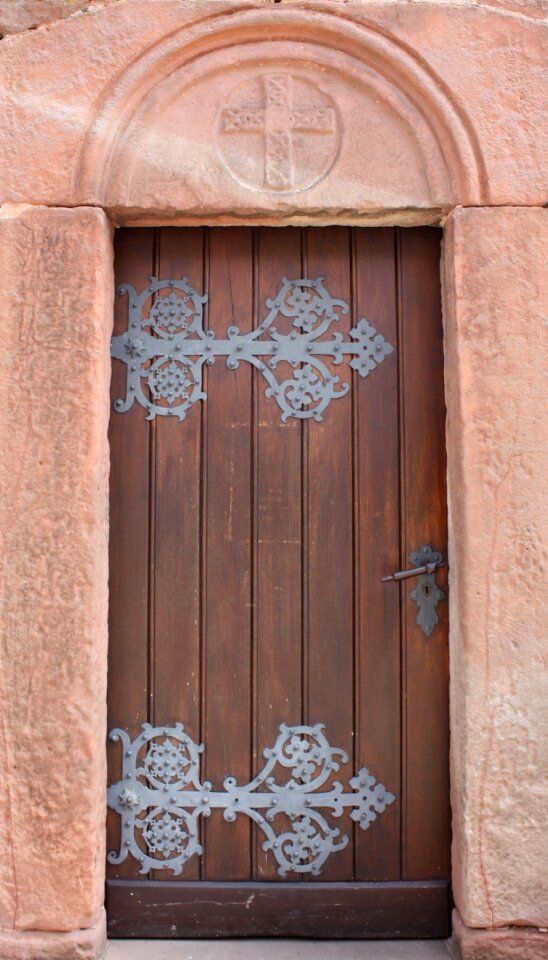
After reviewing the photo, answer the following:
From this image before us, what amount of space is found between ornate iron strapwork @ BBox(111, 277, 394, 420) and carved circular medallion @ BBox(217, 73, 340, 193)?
315mm

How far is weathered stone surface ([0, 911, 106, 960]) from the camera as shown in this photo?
76.4 inches

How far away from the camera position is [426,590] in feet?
7.07

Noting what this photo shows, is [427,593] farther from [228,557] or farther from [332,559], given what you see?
[228,557]

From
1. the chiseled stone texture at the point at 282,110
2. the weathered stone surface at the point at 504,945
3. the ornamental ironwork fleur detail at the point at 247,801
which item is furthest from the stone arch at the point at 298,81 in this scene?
the weathered stone surface at the point at 504,945

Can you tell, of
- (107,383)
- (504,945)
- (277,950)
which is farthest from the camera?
(107,383)

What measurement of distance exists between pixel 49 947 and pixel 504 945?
1.18 meters

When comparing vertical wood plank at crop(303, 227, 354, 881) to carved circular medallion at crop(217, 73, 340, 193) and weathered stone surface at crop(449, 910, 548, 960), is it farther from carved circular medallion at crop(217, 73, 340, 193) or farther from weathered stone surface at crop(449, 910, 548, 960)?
weathered stone surface at crop(449, 910, 548, 960)

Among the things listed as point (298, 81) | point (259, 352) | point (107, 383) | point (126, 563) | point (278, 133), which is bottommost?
point (126, 563)

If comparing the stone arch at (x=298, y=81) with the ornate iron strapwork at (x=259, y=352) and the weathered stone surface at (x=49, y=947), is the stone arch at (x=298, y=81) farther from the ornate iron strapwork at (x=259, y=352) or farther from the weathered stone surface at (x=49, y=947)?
the weathered stone surface at (x=49, y=947)

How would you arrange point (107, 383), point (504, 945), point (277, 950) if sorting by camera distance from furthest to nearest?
point (107, 383), point (277, 950), point (504, 945)

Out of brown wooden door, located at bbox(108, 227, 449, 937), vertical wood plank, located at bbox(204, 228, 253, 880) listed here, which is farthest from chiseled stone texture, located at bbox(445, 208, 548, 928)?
vertical wood plank, located at bbox(204, 228, 253, 880)

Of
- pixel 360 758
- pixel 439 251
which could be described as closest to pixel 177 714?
pixel 360 758

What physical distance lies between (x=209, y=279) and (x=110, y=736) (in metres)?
1.37

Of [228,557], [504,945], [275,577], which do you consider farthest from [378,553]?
[504,945]
